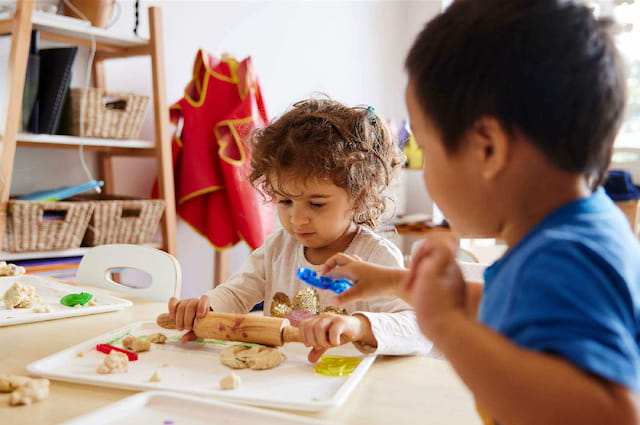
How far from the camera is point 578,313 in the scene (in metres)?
0.37

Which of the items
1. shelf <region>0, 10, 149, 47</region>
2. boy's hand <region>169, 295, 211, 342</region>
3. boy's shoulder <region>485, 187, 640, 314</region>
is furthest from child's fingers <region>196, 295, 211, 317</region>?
shelf <region>0, 10, 149, 47</region>

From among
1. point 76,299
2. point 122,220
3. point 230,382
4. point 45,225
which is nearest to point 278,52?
point 122,220

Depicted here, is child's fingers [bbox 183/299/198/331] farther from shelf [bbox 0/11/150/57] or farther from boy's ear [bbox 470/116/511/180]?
shelf [bbox 0/11/150/57]

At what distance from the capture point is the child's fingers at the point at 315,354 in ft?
2.38

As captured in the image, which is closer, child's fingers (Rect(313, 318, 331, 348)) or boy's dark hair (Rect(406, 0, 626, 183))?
boy's dark hair (Rect(406, 0, 626, 183))

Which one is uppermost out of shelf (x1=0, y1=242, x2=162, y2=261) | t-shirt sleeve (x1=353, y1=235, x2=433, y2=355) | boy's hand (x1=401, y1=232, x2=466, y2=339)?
boy's hand (x1=401, y1=232, x2=466, y2=339)

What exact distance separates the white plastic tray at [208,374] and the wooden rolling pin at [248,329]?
20mm

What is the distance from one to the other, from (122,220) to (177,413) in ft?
4.76

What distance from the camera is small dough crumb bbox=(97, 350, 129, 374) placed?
69 cm

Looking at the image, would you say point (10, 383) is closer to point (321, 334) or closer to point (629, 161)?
point (321, 334)

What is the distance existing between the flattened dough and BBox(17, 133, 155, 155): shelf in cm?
128

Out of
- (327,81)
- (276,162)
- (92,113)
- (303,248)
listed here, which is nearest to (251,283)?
(303,248)

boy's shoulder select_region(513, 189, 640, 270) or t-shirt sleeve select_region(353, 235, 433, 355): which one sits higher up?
boy's shoulder select_region(513, 189, 640, 270)

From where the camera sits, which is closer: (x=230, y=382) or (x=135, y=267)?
(x=230, y=382)
